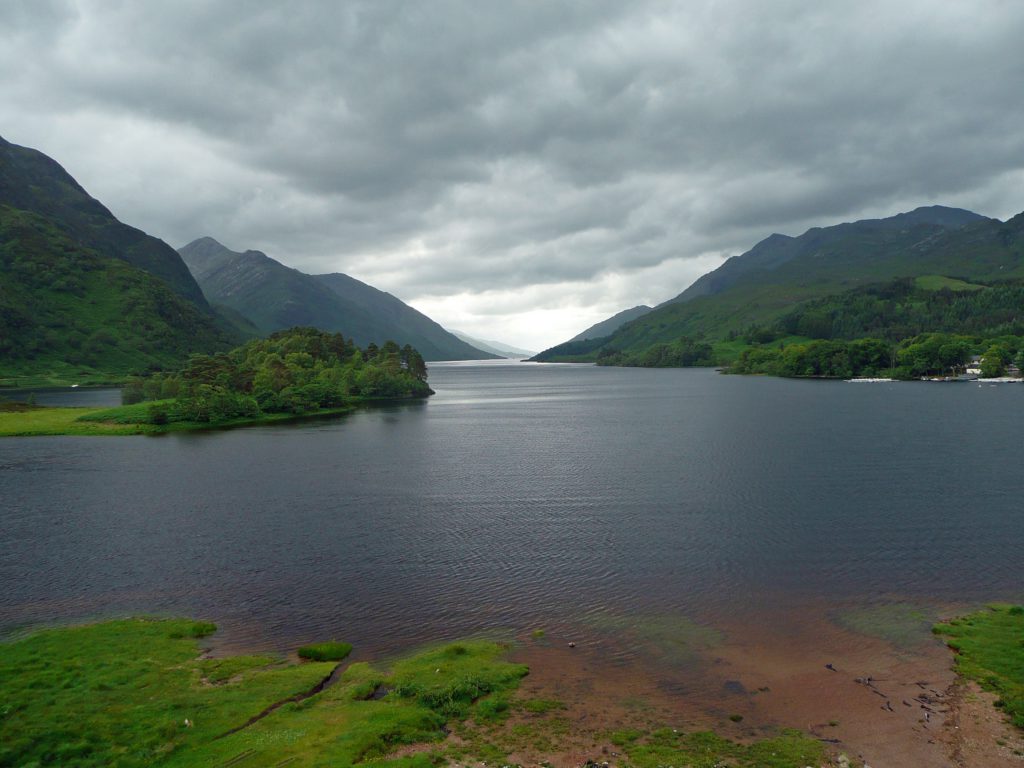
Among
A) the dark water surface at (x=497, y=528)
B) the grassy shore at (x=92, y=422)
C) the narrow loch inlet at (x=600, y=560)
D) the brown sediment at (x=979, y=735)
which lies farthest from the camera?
the grassy shore at (x=92, y=422)

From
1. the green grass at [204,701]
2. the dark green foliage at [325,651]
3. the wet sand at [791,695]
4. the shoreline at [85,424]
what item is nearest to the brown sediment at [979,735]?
the wet sand at [791,695]

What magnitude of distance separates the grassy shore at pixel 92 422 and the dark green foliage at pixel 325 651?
118 metres

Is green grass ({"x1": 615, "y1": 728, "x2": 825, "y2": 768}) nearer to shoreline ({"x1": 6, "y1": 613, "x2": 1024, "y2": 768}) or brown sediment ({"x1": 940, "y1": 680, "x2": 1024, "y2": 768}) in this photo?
shoreline ({"x1": 6, "y1": 613, "x2": 1024, "y2": 768})

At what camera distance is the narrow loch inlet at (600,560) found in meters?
29.2

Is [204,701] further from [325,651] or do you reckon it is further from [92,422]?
[92,422]

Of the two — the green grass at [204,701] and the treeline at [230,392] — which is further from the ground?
the treeline at [230,392]

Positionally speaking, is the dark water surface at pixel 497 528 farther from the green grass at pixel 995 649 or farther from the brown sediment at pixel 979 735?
the brown sediment at pixel 979 735

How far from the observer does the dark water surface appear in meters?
39.5

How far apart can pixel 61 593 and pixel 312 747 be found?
29601mm

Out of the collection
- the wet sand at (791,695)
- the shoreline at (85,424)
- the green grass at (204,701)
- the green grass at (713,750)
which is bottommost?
the wet sand at (791,695)

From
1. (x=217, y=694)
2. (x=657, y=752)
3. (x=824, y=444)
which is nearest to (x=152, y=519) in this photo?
(x=217, y=694)

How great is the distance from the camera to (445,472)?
8538 centimetres

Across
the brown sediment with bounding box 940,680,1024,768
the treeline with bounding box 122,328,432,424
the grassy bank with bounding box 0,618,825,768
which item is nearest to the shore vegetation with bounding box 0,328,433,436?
the treeline with bounding box 122,328,432,424

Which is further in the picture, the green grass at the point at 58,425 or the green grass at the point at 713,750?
the green grass at the point at 58,425
